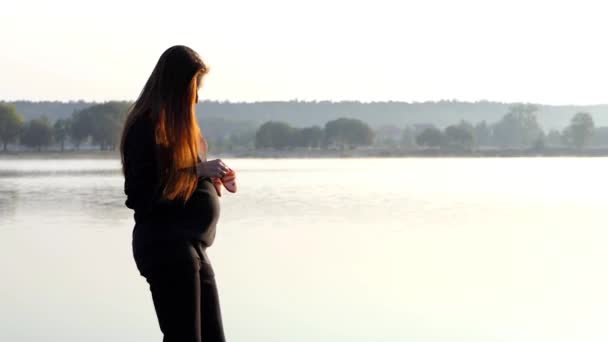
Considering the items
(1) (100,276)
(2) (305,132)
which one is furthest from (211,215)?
(2) (305,132)

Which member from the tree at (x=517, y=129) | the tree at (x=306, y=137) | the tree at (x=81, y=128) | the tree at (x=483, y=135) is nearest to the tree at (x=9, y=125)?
the tree at (x=81, y=128)

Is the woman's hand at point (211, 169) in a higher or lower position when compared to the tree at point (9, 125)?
higher

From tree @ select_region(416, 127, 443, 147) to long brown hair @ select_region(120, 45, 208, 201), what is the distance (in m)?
115

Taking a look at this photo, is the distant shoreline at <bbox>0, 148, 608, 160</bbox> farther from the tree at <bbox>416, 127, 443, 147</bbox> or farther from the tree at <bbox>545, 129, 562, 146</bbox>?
the tree at <bbox>545, 129, 562, 146</bbox>

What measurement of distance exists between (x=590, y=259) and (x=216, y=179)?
781 cm

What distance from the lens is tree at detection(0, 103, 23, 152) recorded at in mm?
104512

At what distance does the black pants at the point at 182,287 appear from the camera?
10.7 ft

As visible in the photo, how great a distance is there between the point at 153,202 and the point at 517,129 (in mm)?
144089

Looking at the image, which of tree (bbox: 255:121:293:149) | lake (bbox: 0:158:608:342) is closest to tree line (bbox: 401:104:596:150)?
tree (bbox: 255:121:293:149)

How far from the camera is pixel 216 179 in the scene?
3365 millimetres

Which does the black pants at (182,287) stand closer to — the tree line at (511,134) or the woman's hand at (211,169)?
the woman's hand at (211,169)

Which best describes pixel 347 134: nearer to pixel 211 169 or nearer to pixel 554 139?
pixel 554 139

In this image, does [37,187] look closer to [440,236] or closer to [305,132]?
[440,236]

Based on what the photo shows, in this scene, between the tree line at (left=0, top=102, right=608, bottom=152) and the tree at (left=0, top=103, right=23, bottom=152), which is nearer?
the tree at (left=0, top=103, right=23, bottom=152)
